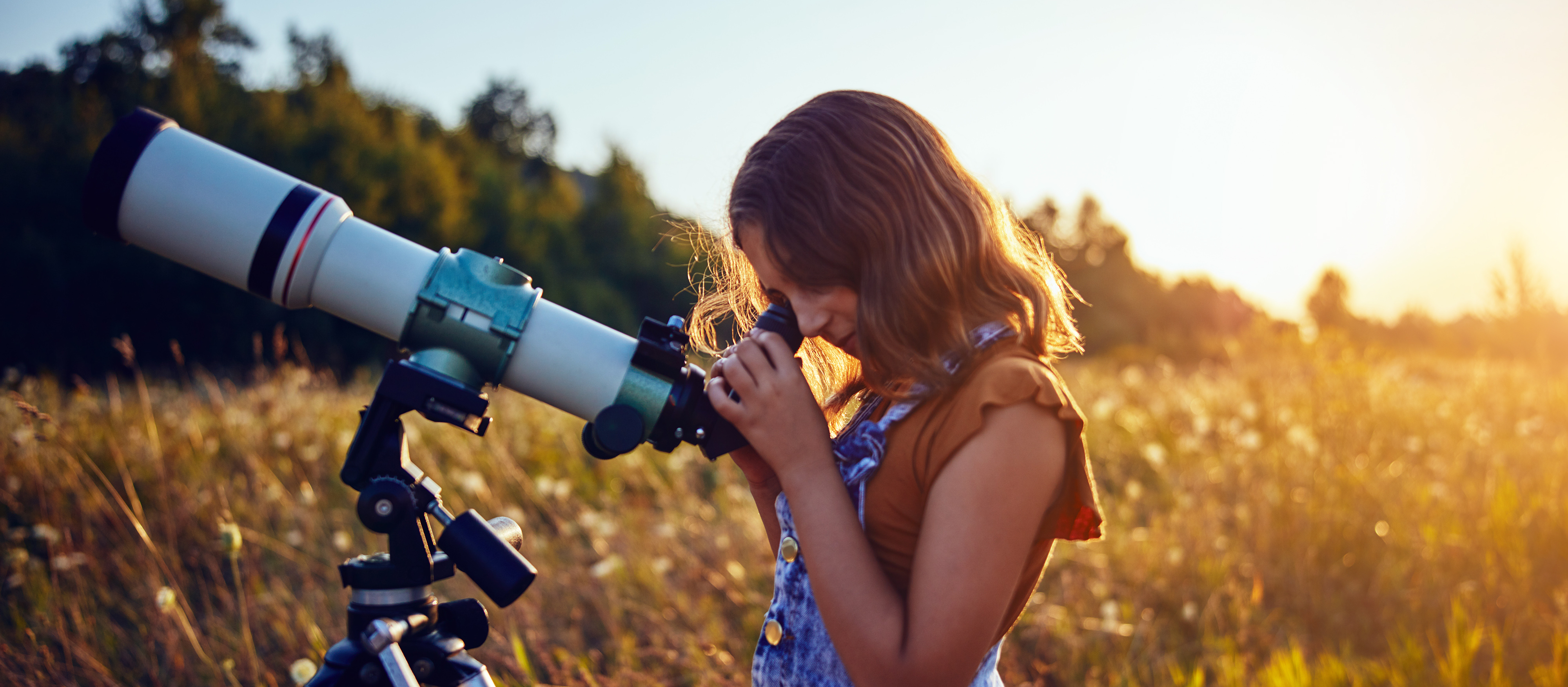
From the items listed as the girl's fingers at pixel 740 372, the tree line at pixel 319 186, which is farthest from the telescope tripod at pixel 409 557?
the tree line at pixel 319 186

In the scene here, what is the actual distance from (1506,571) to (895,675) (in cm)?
352

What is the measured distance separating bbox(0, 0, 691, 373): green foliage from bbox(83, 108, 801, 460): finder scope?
948 centimetres

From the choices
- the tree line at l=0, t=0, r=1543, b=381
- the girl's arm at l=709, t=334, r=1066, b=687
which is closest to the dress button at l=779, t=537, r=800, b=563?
the girl's arm at l=709, t=334, r=1066, b=687

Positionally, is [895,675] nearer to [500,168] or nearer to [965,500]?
[965,500]

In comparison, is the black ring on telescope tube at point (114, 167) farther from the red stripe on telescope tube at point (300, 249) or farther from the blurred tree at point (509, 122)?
the blurred tree at point (509, 122)

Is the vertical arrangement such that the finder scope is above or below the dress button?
above

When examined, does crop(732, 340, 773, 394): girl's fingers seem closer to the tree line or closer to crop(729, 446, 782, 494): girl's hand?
crop(729, 446, 782, 494): girl's hand

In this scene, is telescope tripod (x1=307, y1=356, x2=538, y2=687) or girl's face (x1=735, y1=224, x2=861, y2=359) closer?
telescope tripod (x1=307, y1=356, x2=538, y2=687)

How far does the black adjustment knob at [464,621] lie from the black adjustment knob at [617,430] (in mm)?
327

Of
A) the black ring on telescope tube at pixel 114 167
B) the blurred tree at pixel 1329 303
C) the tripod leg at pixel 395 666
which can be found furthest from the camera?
the blurred tree at pixel 1329 303

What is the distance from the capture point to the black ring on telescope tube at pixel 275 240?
4.11ft

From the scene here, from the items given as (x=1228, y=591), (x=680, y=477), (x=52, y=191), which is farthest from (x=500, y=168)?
(x=1228, y=591)

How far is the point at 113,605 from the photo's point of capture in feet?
10.1

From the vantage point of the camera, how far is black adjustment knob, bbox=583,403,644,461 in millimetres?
1271
